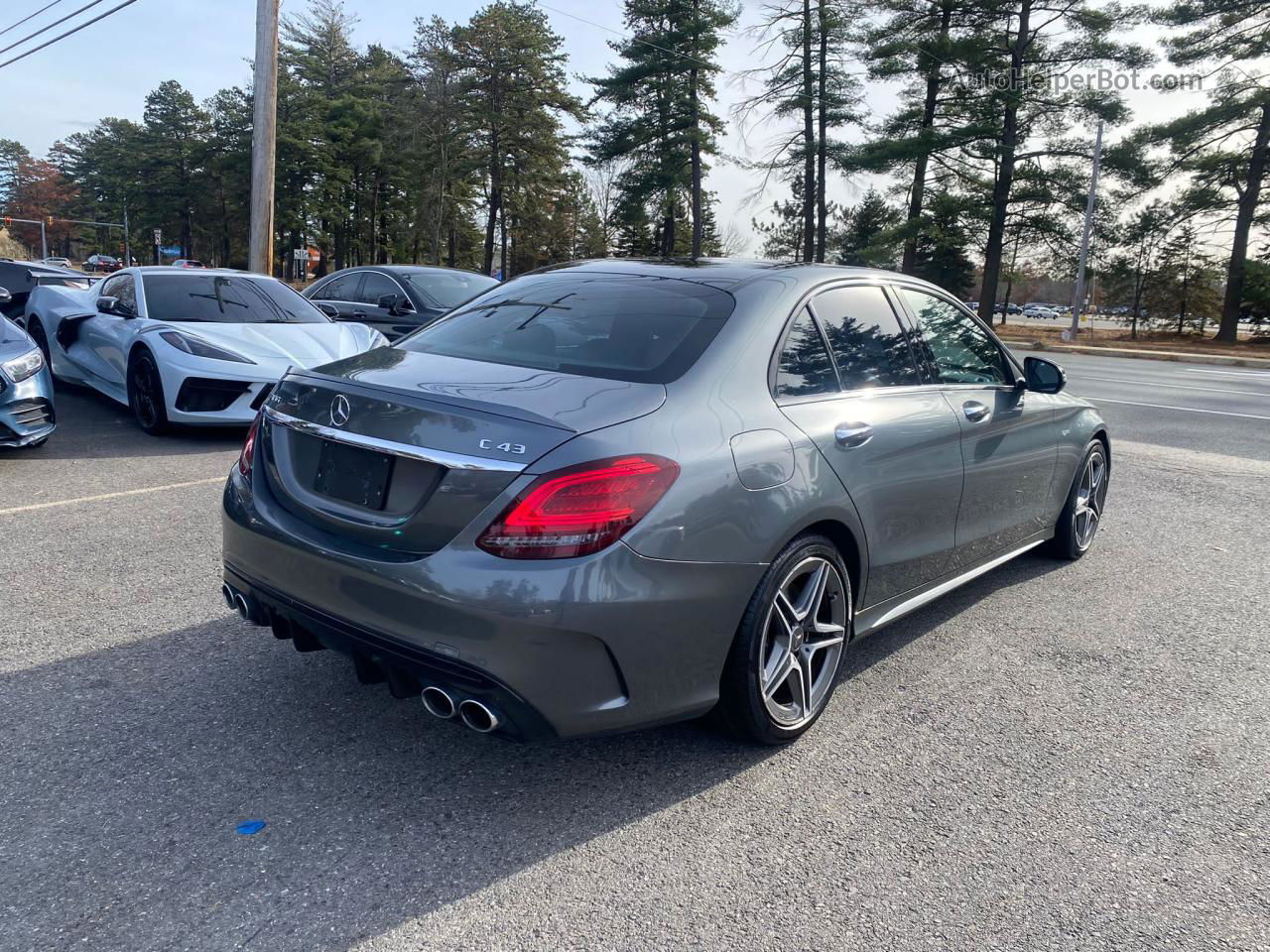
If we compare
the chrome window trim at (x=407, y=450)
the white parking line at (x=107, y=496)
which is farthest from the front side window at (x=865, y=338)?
the white parking line at (x=107, y=496)

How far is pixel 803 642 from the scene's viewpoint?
3.09 meters

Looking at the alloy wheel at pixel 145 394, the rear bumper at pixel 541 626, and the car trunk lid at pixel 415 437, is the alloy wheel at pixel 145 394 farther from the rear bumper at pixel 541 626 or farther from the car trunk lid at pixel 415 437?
the rear bumper at pixel 541 626

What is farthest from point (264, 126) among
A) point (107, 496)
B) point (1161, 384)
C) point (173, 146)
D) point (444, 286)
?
point (173, 146)

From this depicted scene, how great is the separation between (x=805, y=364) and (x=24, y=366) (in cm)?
581

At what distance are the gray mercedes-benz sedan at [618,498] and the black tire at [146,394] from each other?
5042mm

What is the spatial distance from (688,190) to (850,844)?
41.2 meters

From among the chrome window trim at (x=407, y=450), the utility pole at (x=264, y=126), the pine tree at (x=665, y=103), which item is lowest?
the chrome window trim at (x=407, y=450)

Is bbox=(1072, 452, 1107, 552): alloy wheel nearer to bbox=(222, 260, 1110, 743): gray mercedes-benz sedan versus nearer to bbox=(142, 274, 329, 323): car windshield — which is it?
bbox=(222, 260, 1110, 743): gray mercedes-benz sedan

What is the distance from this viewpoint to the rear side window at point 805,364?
3107 millimetres

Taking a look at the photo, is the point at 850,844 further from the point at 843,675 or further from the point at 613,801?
the point at 843,675

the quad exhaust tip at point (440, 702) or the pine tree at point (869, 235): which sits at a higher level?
the pine tree at point (869, 235)

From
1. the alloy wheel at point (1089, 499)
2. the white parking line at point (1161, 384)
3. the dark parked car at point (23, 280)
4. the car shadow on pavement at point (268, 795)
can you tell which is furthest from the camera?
the white parking line at point (1161, 384)

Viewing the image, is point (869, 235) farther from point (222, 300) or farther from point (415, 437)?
point (415, 437)

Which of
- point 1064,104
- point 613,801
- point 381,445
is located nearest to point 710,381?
point 381,445
